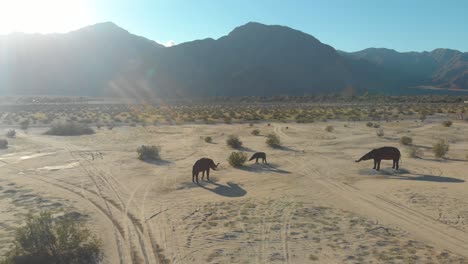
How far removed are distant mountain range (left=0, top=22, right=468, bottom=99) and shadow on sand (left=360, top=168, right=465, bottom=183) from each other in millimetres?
122934

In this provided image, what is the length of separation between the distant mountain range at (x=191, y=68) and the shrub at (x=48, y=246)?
5067 inches

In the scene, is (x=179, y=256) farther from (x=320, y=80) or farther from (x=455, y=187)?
(x=320, y=80)

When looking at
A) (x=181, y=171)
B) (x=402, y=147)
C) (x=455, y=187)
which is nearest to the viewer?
(x=455, y=187)

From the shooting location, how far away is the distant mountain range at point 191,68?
144500 millimetres

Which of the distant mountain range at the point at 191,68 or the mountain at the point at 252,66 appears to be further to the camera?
the distant mountain range at the point at 191,68

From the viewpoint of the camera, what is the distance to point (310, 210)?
11000mm

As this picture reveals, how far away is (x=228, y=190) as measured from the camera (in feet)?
44.3

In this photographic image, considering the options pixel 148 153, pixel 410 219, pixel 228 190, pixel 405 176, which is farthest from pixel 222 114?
pixel 410 219

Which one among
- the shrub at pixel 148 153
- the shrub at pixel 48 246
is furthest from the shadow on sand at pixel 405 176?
the shrub at pixel 48 246

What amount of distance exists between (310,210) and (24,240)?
758 centimetres

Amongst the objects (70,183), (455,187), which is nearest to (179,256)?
(70,183)

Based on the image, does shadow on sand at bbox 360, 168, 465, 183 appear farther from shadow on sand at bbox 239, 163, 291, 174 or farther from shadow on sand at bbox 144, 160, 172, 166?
shadow on sand at bbox 144, 160, 172, 166

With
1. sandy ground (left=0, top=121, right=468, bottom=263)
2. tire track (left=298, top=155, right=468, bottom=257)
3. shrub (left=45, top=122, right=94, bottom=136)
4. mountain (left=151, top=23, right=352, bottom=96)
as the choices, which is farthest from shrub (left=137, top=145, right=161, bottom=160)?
mountain (left=151, top=23, right=352, bottom=96)

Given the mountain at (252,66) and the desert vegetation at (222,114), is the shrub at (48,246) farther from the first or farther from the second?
the mountain at (252,66)
